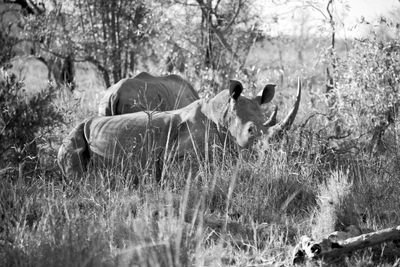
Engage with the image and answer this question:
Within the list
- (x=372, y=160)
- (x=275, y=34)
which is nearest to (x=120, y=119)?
(x=372, y=160)

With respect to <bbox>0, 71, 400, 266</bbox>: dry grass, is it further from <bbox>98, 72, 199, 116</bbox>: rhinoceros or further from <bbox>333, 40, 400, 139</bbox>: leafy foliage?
<bbox>98, 72, 199, 116</bbox>: rhinoceros

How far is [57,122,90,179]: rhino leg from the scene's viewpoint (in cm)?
708

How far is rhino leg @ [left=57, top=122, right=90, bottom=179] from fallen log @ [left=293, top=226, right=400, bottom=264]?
3038mm

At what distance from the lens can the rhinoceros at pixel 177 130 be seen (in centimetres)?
702

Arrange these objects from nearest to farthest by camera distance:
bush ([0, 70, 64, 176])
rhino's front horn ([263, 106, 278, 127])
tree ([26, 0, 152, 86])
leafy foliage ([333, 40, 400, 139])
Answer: bush ([0, 70, 64, 176]) → rhino's front horn ([263, 106, 278, 127]) → leafy foliage ([333, 40, 400, 139]) → tree ([26, 0, 152, 86])

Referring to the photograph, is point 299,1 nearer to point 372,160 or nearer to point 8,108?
point 372,160

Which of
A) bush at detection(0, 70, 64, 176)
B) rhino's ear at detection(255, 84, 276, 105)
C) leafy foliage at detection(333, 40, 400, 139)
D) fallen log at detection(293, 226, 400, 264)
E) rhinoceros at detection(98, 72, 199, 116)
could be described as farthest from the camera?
rhinoceros at detection(98, 72, 199, 116)

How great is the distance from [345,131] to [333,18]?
1.97 m

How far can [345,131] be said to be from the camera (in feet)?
26.5

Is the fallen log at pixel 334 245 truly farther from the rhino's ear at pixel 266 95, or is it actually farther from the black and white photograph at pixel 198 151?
the rhino's ear at pixel 266 95

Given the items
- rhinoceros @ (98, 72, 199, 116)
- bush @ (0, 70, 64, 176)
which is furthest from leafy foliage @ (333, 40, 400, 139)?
bush @ (0, 70, 64, 176)

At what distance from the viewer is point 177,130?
7176 mm

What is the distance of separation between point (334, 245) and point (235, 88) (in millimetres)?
2890

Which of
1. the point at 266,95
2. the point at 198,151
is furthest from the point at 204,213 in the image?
the point at 266,95
